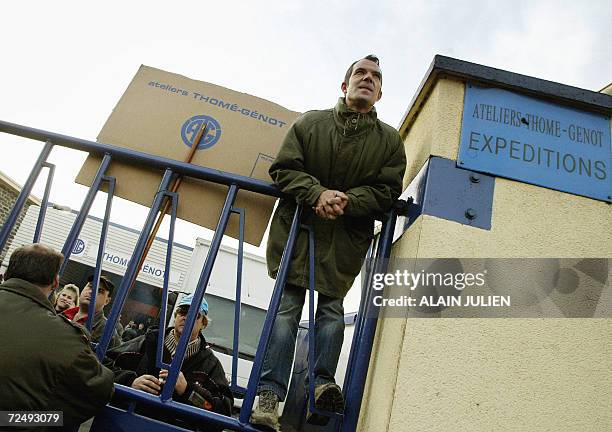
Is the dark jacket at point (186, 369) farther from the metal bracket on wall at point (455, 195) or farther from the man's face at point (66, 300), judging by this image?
the man's face at point (66, 300)

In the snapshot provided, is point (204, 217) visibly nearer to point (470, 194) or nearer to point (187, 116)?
point (187, 116)

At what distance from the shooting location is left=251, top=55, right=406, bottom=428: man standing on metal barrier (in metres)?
2.04

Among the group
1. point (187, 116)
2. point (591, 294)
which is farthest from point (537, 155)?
point (187, 116)

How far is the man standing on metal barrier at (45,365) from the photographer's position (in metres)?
1.82

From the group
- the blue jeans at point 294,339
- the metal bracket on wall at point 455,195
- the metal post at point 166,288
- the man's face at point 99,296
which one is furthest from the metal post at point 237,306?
the man's face at point 99,296

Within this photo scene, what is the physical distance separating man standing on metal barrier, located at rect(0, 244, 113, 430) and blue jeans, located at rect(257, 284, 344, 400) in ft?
2.32

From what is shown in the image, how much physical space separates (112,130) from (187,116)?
17.0 inches

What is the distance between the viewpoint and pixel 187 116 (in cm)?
265

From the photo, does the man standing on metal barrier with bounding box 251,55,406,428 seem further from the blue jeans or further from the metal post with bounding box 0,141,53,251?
the metal post with bounding box 0,141,53,251

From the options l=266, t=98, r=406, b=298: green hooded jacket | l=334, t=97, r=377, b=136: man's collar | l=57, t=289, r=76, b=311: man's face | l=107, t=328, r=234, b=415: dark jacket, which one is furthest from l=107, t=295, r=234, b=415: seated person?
l=57, t=289, r=76, b=311: man's face

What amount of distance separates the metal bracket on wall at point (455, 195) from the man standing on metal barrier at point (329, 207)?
0.22 meters

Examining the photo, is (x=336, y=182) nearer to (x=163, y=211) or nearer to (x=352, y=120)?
(x=352, y=120)

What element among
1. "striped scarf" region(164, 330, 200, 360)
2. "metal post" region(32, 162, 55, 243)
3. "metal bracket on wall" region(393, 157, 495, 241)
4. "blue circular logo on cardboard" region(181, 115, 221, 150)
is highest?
"blue circular logo on cardboard" region(181, 115, 221, 150)

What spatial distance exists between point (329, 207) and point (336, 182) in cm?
34
